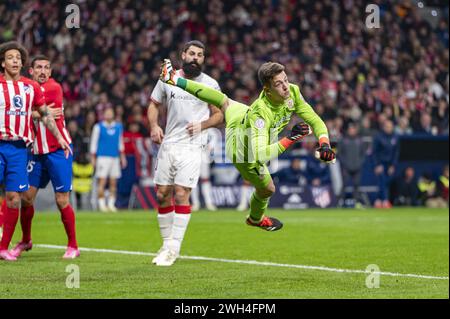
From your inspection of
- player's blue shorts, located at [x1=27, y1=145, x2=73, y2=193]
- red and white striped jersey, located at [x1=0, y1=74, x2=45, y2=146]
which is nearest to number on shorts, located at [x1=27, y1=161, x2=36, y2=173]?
player's blue shorts, located at [x1=27, y1=145, x2=73, y2=193]

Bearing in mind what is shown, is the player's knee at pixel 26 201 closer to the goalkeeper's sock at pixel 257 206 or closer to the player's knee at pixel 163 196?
the player's knee at pixel 163 196

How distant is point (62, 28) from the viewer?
88.7 feet

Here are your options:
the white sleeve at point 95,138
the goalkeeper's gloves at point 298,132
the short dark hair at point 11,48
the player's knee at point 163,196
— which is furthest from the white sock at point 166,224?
the white sleeve at point 95,138

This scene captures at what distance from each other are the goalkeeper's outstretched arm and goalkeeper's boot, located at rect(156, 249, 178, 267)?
186cm

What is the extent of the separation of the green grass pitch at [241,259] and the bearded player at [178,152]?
0.45 m

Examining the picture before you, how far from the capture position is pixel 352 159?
79.5ft

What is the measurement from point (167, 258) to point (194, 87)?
6.70 feet

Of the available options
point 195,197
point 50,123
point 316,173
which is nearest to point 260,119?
point 50,123

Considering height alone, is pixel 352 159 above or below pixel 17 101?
below

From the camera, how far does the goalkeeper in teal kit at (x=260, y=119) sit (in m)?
10.0

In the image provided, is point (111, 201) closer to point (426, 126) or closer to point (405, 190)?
point (405, 190)

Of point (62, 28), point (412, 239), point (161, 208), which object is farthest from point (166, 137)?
point (62, 28)

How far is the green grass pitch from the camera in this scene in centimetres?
863
